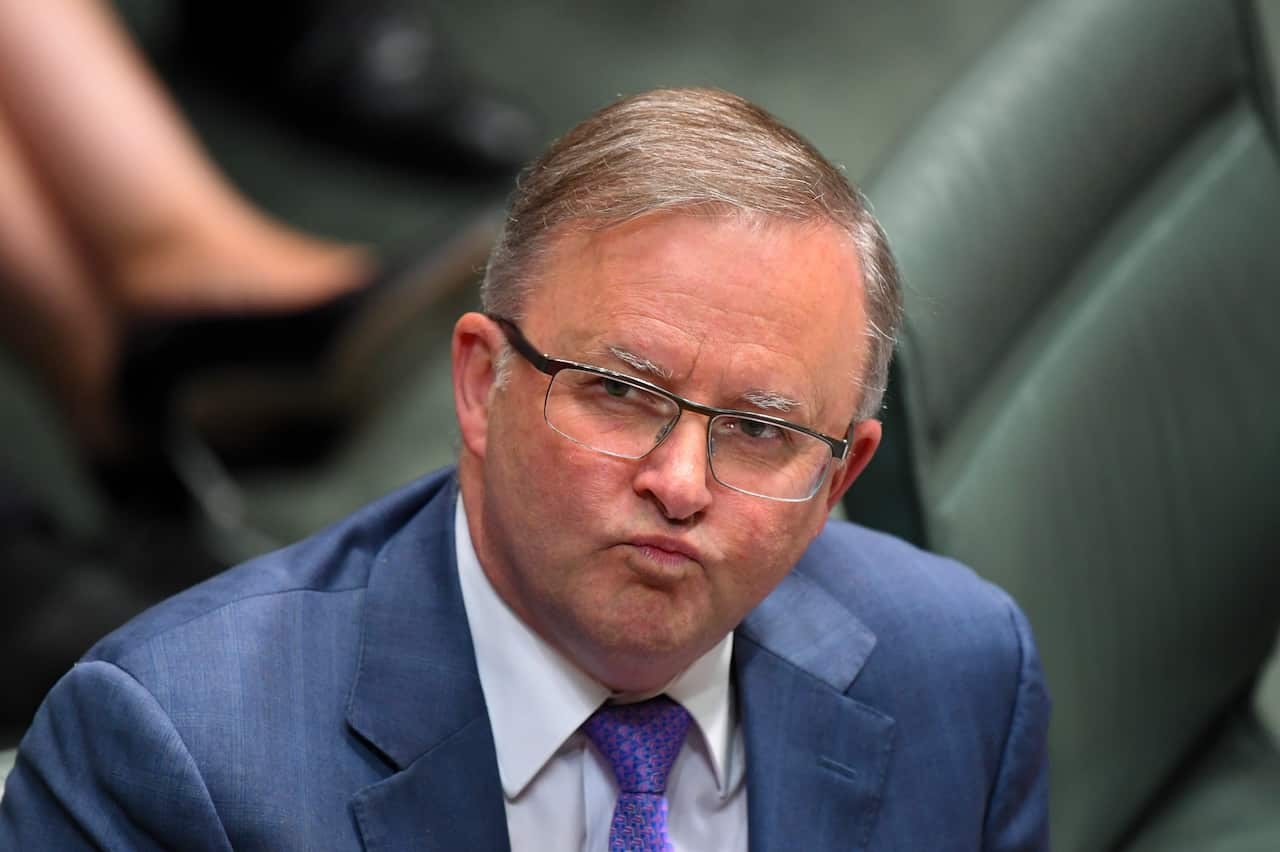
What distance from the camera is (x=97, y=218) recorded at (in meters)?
2.97

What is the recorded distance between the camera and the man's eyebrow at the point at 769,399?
1.25 metres

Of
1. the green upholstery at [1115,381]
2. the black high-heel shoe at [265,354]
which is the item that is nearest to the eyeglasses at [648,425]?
the green upholstery at [1115,381]

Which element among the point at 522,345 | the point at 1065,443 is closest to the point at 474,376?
the point at 522,345

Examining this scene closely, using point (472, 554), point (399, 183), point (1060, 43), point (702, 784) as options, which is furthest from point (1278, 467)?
point (399, 183)

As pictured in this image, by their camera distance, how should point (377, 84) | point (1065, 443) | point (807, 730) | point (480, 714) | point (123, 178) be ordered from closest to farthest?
Result: 1. point (480, 714)
2. point (807, 730)
3. point (1065, 443)
4. point (123, 178)
5. point (377, 84)

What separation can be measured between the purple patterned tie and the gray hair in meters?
0.28

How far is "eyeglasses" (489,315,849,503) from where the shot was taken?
4.08 ft

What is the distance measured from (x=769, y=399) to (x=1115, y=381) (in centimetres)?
86

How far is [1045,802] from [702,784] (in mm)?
348

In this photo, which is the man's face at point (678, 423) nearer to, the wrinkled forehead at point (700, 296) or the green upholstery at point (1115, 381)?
the wrinkled forehead at point (700, 296)

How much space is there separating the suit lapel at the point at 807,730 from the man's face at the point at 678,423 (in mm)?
152

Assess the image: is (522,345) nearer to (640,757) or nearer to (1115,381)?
(640,757)

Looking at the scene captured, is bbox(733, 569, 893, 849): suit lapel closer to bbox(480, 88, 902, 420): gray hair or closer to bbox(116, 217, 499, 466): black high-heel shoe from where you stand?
bbox(480, 88, 902, 420): gray hair

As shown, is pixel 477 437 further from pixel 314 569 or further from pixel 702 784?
pixel 702 784
